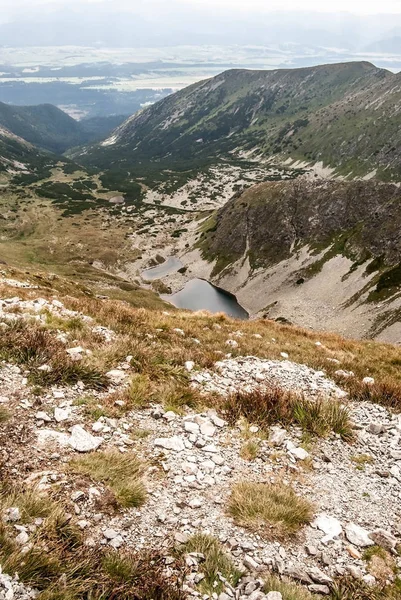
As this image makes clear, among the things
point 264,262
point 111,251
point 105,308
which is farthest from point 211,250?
point 105,308

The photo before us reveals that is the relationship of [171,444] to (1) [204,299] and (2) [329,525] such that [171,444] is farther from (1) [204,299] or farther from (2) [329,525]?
(1) [204,299]

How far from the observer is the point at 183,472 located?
28.7 feet

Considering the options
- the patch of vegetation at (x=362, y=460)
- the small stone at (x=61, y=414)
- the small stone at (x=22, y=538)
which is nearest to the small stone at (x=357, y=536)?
the patch of vegetation at (x=362, y=460)

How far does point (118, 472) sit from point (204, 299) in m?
124

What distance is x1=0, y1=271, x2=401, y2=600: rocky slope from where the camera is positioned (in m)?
6.12

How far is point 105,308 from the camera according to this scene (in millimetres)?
20547

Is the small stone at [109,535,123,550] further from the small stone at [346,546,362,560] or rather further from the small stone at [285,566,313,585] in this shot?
the small stone at [346,546,362,560]

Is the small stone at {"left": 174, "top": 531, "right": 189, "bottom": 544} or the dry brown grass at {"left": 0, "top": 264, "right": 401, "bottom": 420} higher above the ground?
the small stone at {"left": 174, "top": 531, "right": 189, "bottom": 544}

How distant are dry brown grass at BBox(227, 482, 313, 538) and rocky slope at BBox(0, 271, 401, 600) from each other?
4 cm

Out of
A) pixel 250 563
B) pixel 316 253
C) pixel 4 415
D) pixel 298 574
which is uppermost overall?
pixel 4 415

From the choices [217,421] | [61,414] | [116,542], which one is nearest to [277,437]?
[217,421]

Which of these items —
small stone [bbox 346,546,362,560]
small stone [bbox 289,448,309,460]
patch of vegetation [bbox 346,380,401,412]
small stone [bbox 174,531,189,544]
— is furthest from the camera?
patch of vegetation [bbox 346,380,401,412]

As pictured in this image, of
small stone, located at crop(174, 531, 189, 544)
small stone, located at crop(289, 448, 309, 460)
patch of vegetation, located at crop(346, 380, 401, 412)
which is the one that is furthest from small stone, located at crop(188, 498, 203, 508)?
patch of vegetation, located at crop(346, 380, 401, 412)

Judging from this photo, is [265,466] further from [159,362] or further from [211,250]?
[211,250]
